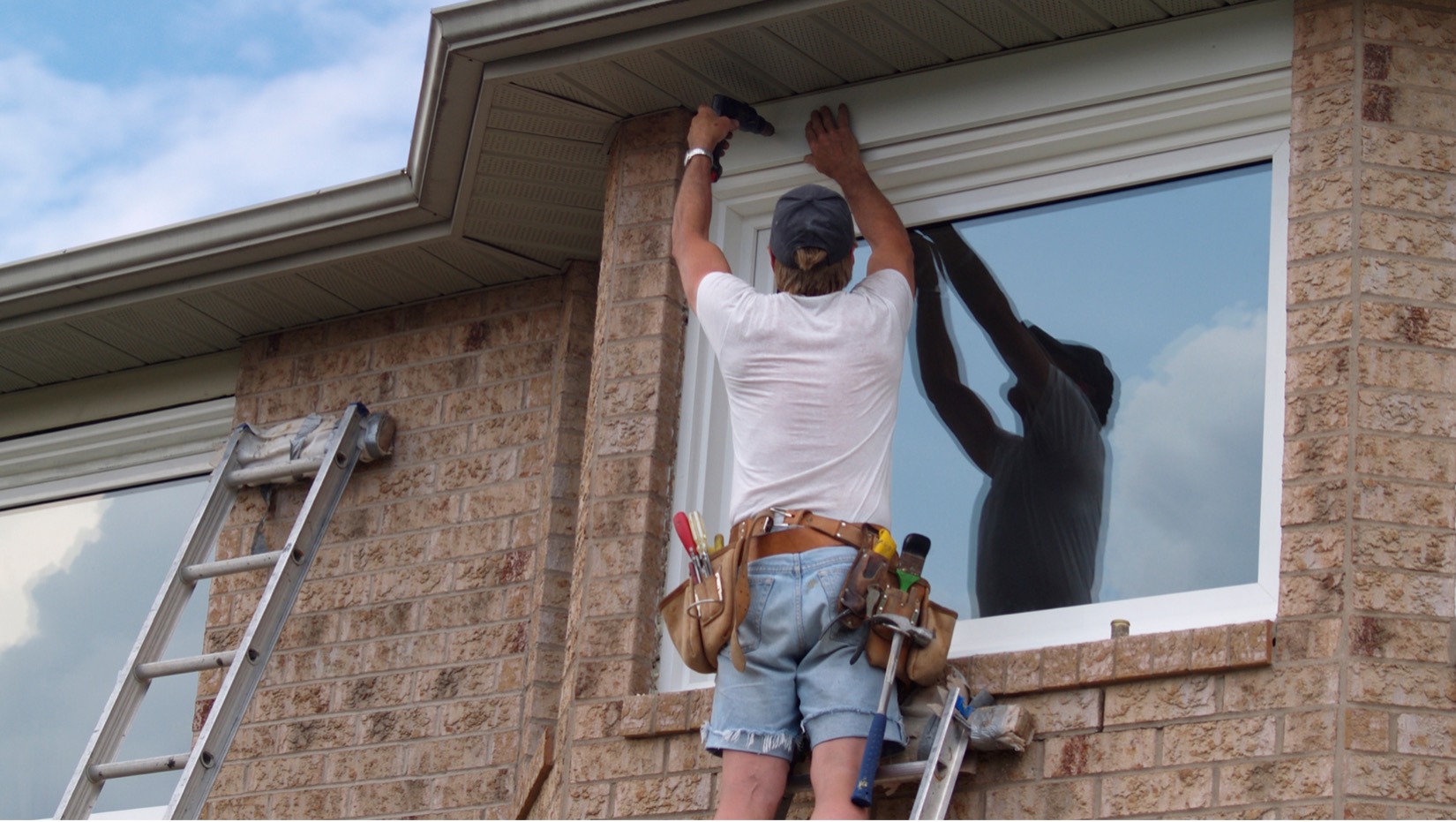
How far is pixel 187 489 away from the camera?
28.1 feet

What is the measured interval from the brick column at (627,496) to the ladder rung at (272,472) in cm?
161

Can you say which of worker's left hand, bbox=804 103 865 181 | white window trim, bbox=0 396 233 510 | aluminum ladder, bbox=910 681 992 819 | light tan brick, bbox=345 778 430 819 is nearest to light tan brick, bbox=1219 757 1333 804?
aluminum ladder, bbox=910 681 992 819

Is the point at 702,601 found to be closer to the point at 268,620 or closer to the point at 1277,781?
the point at 1277,781

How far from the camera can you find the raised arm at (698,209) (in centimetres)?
596

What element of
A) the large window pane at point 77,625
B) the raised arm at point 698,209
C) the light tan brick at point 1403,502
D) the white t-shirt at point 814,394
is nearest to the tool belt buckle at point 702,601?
the white t-shirt at point 814,394

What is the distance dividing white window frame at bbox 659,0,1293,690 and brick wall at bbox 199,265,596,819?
3.69 ft

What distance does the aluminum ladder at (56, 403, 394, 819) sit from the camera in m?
7.12

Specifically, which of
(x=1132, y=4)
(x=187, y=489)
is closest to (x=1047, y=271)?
(x=1132, y=4)

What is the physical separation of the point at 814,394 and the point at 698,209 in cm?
89

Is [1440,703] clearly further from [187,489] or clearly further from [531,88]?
[187,489]

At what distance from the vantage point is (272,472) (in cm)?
791

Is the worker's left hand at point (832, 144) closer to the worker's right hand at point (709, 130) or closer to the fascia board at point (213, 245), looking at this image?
the worker's right hand at point (709, 130)

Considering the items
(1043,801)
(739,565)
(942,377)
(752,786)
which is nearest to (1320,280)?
(942,377)

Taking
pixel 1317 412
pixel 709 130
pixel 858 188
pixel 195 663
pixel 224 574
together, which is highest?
pixel 709 130
